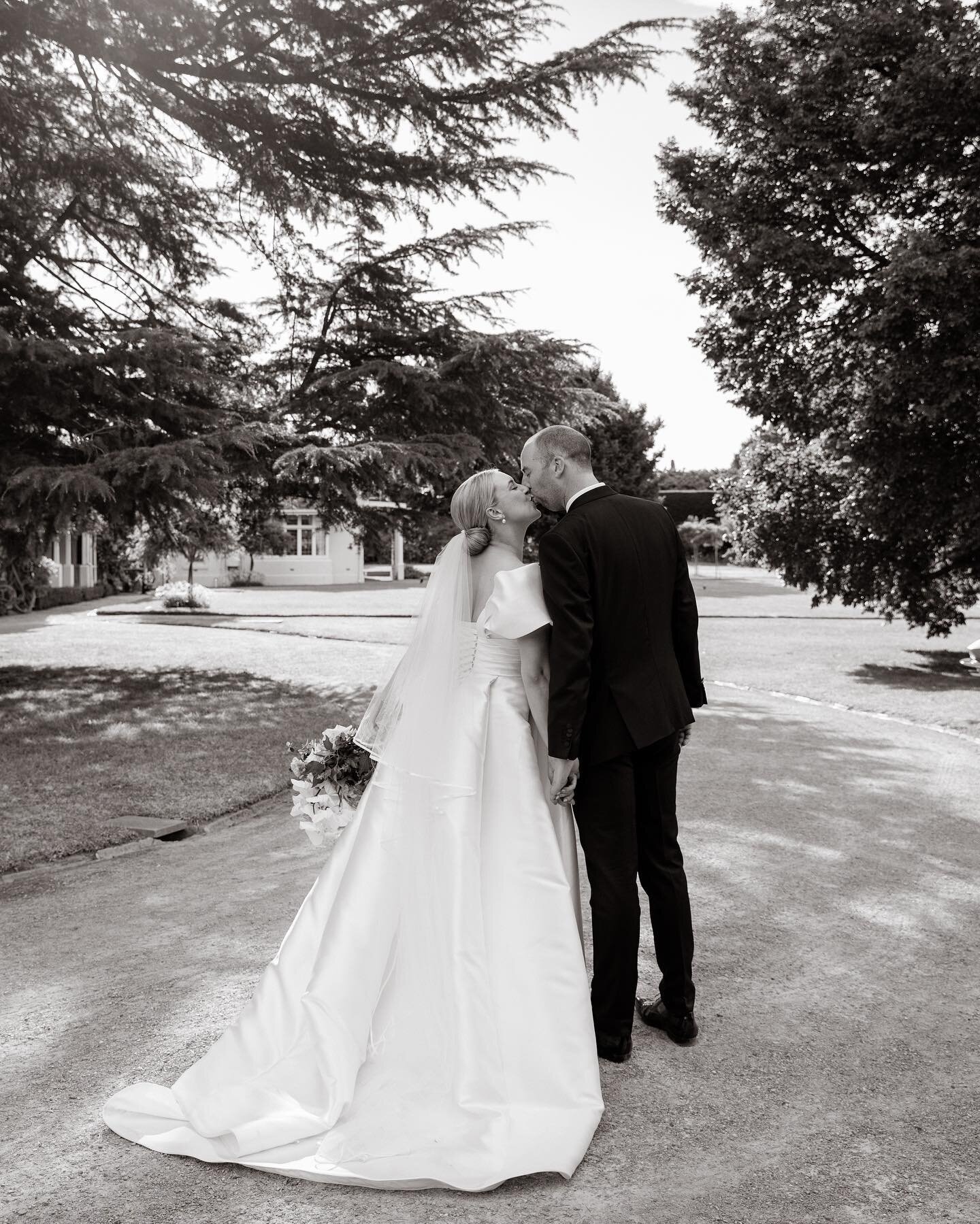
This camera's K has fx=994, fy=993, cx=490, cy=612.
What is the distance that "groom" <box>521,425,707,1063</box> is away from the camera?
3.47 meters

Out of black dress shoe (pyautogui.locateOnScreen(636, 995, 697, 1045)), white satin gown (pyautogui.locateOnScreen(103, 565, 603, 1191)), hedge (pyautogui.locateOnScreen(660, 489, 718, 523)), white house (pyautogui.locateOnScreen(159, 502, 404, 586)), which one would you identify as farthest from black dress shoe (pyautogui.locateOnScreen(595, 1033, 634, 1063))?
hedge (pyautogui.locateOnScreen(660, 489, 718, 523))

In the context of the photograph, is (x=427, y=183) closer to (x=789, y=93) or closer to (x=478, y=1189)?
(x=789, y=93)

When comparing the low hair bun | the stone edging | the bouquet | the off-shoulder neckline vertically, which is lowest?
the stone edging

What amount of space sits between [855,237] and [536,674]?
453 inches

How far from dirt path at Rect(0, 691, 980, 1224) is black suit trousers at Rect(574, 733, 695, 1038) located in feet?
0.73

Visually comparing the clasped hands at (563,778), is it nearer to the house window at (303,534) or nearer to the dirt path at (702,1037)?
the dirt path at (702,1037)

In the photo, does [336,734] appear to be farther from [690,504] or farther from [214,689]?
[690,504]

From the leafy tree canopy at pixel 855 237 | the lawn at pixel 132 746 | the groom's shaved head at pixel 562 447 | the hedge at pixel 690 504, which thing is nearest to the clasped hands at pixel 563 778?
the groom's shaved head at pixel 562 447

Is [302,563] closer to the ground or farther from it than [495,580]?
closer to the ground

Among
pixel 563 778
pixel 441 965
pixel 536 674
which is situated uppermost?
pixel 536 674

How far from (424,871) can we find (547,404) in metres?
11.6

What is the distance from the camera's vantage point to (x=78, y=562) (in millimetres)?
38469

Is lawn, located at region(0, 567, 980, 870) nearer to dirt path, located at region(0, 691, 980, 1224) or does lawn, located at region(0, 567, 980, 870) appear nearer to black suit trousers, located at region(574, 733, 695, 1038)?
dirt path, located at region(0, 691, 980, 1224)

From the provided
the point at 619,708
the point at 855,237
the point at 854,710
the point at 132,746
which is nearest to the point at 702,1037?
the point at 619,708
